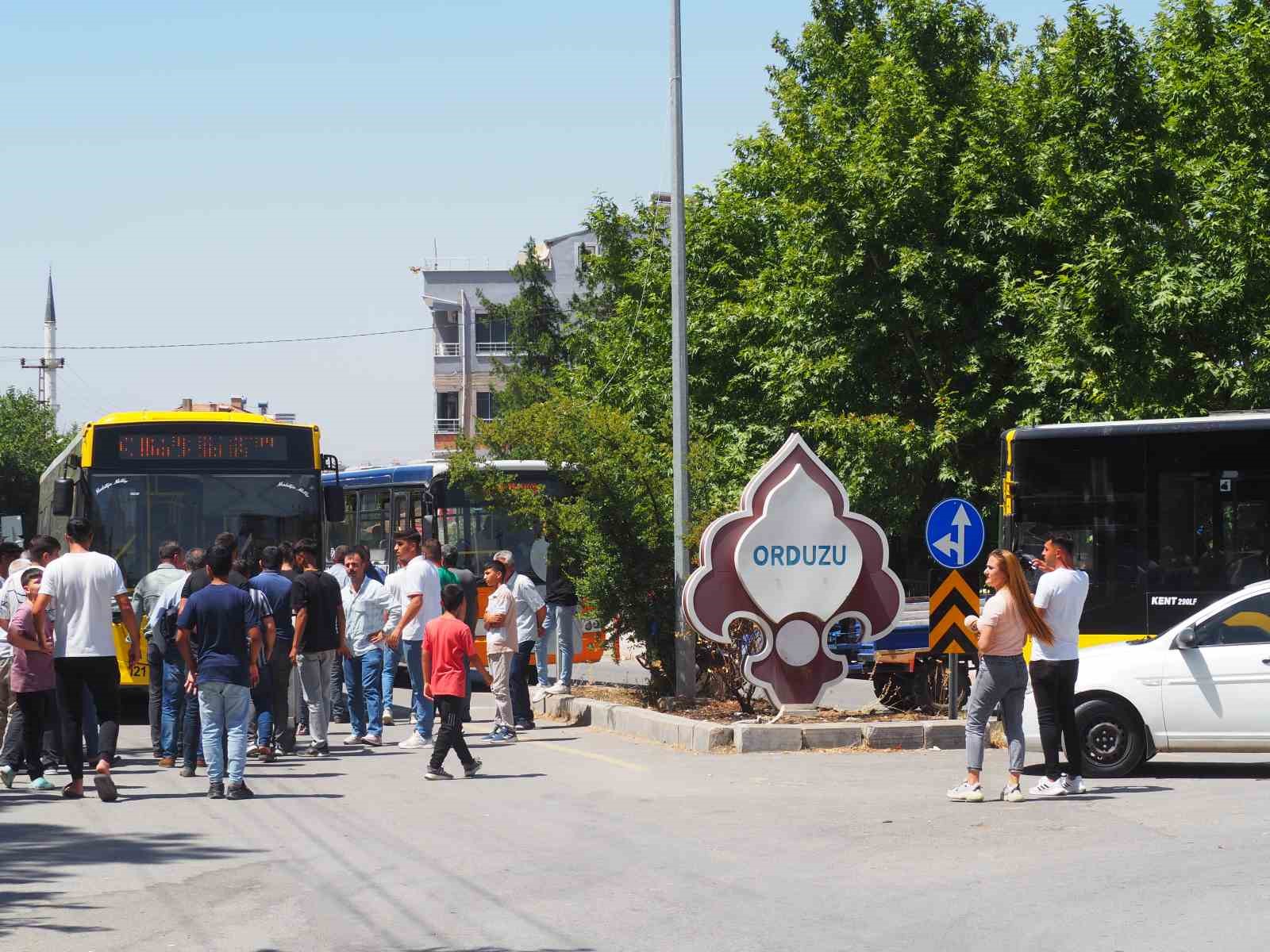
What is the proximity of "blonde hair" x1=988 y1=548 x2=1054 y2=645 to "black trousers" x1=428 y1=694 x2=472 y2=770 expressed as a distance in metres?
4.27

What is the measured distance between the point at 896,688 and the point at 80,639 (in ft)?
30.5

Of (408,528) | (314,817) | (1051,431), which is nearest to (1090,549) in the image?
(1051,431)

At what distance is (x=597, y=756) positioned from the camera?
14.4 metres

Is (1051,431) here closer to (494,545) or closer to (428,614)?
(428,614)

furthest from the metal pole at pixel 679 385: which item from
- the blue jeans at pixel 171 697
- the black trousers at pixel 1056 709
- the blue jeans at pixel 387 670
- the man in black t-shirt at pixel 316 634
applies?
the black trousers at pixel 1056 709

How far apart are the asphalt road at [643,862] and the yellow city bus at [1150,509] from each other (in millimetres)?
2633

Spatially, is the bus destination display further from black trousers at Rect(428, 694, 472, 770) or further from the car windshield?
black trousers at Rect(428, 694, 472, 770)

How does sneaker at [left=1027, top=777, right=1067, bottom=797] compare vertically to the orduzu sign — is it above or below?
below

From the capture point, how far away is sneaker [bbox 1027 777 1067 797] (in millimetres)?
11398

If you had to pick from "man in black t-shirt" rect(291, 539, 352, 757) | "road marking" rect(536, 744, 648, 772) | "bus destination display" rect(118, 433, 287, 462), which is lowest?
"road marking" rect(536, 744, 648, 772)

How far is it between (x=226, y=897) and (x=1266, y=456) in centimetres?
1116

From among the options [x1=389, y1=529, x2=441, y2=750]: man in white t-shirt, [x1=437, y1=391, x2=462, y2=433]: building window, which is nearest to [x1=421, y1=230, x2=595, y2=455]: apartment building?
[x1=437, y1=391, x2=462, y2=433]: building window

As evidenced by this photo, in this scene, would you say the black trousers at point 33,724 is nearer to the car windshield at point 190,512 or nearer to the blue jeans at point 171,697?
the blue jeans at point 171,697

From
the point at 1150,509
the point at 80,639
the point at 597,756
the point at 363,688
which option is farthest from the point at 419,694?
the point at 1150,509
